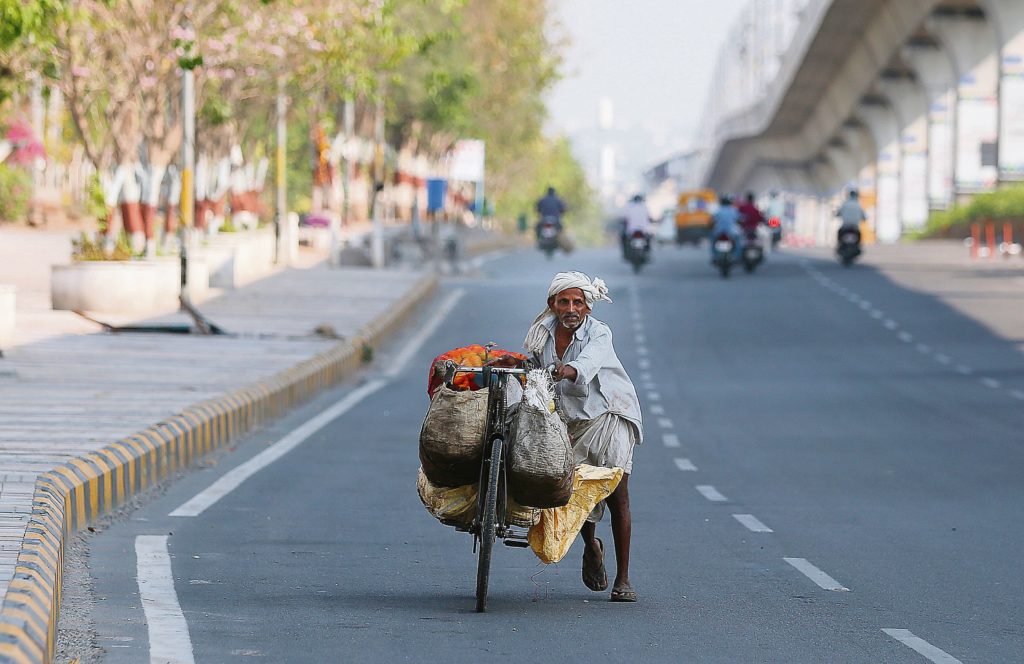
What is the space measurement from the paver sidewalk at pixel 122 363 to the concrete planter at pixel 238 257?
54 cm

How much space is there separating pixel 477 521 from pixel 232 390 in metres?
9.78

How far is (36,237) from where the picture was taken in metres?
46.6

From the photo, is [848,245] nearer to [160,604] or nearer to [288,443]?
[288,443]

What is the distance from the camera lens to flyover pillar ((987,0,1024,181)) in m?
63.1

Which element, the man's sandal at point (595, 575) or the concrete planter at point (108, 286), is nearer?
the man's sandal at point (595, 575)

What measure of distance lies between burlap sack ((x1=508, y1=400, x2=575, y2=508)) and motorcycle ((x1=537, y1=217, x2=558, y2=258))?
4552cm

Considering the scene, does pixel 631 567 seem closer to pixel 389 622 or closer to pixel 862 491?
pixel 389 622

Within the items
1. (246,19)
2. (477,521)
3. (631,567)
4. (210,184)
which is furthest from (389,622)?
(210,184)

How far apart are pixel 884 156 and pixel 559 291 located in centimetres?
9048

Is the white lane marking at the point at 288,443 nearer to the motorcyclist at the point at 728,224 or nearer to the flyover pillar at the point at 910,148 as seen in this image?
the motorcyclist at the point at 728,224

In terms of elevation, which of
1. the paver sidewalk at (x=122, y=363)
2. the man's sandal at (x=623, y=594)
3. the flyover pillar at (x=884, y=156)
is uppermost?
the flyover pillar at (x=884, y=156)

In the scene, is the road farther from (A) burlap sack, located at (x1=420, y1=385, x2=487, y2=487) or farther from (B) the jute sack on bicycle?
(A) burlap sack, located at (x1=420, y1=385, x2=487, y2=487)

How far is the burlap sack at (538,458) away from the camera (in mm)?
8930

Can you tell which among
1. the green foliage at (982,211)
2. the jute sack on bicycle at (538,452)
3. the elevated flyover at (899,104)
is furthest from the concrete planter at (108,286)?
the elevated flyover at (899,104)
